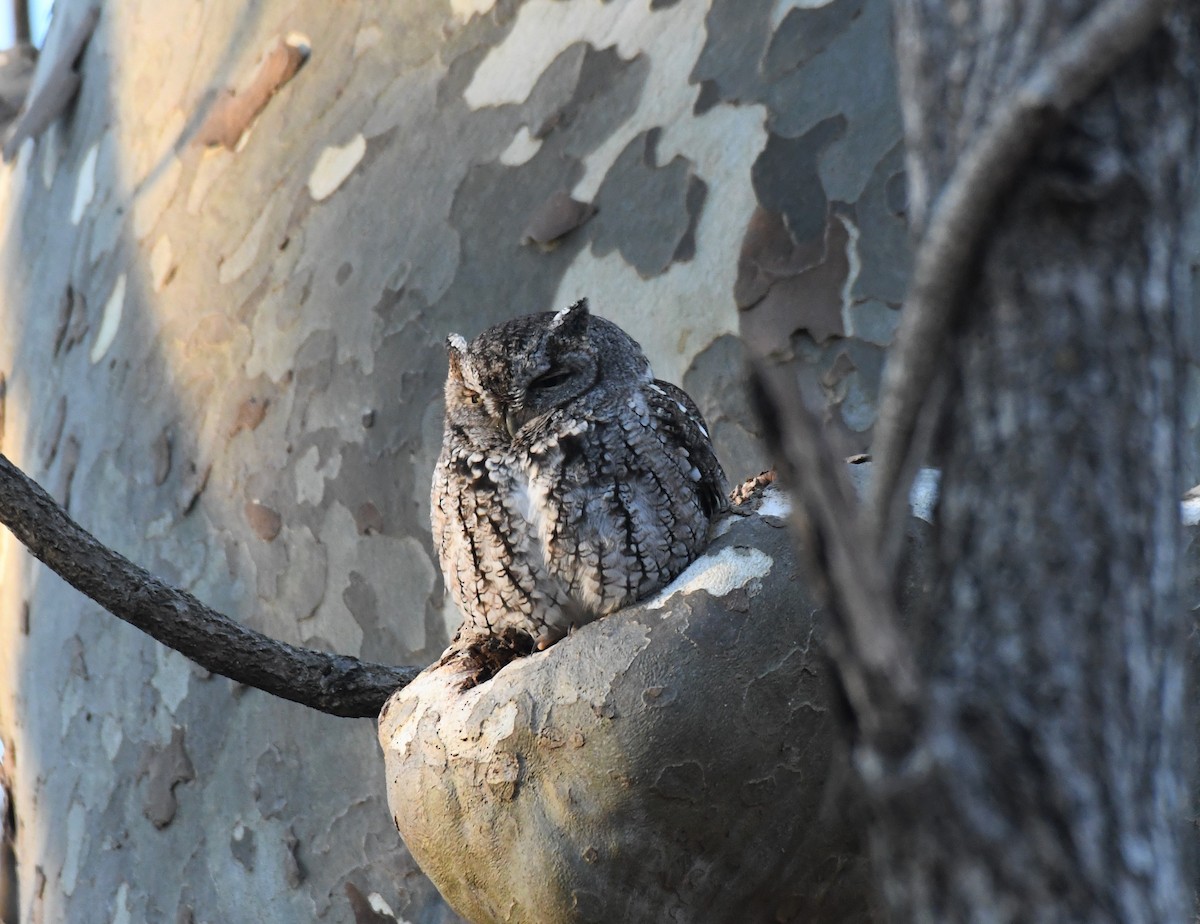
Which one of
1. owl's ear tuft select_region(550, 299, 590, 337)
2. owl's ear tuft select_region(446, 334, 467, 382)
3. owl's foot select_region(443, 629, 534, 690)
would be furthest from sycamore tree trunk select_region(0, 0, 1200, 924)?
owl's ear tuft select_region(446, 334, 467, 382)

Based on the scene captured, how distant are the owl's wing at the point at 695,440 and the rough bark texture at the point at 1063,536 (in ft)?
5.35

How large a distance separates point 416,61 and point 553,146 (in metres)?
0.76

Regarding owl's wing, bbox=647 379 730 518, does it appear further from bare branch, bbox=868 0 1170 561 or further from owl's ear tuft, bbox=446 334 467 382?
bare branch, bbox=868 0 1170 561

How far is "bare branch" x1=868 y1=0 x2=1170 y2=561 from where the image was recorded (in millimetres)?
838

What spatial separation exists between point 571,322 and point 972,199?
190 cm

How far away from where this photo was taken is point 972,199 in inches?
33.4

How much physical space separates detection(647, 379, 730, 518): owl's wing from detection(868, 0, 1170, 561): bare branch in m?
1.63

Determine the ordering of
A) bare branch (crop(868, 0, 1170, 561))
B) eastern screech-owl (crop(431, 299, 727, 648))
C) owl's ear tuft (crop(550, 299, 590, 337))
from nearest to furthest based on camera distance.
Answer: bare branch (crop(868, 0, 1170, 561)), eastern screech-owl (crop(431, 299, 727, 648)), owl's ear tuft (crop(550, 299, 590, 337))

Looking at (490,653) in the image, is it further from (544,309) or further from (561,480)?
(544,309)

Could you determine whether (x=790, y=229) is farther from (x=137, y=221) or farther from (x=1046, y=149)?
(x=137, y=221)

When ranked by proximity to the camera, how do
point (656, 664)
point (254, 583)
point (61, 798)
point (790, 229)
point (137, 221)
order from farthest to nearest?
1. point (137, 221)
2. point (61, 798)
3. point (254, 583)
4. point (790, 229)
5. point (656, 664)

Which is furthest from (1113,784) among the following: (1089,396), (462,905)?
(462,905)

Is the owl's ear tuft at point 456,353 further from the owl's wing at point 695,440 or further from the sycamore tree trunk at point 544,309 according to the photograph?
the sycamore tree trunk at point 544,309

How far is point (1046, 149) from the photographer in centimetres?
85
